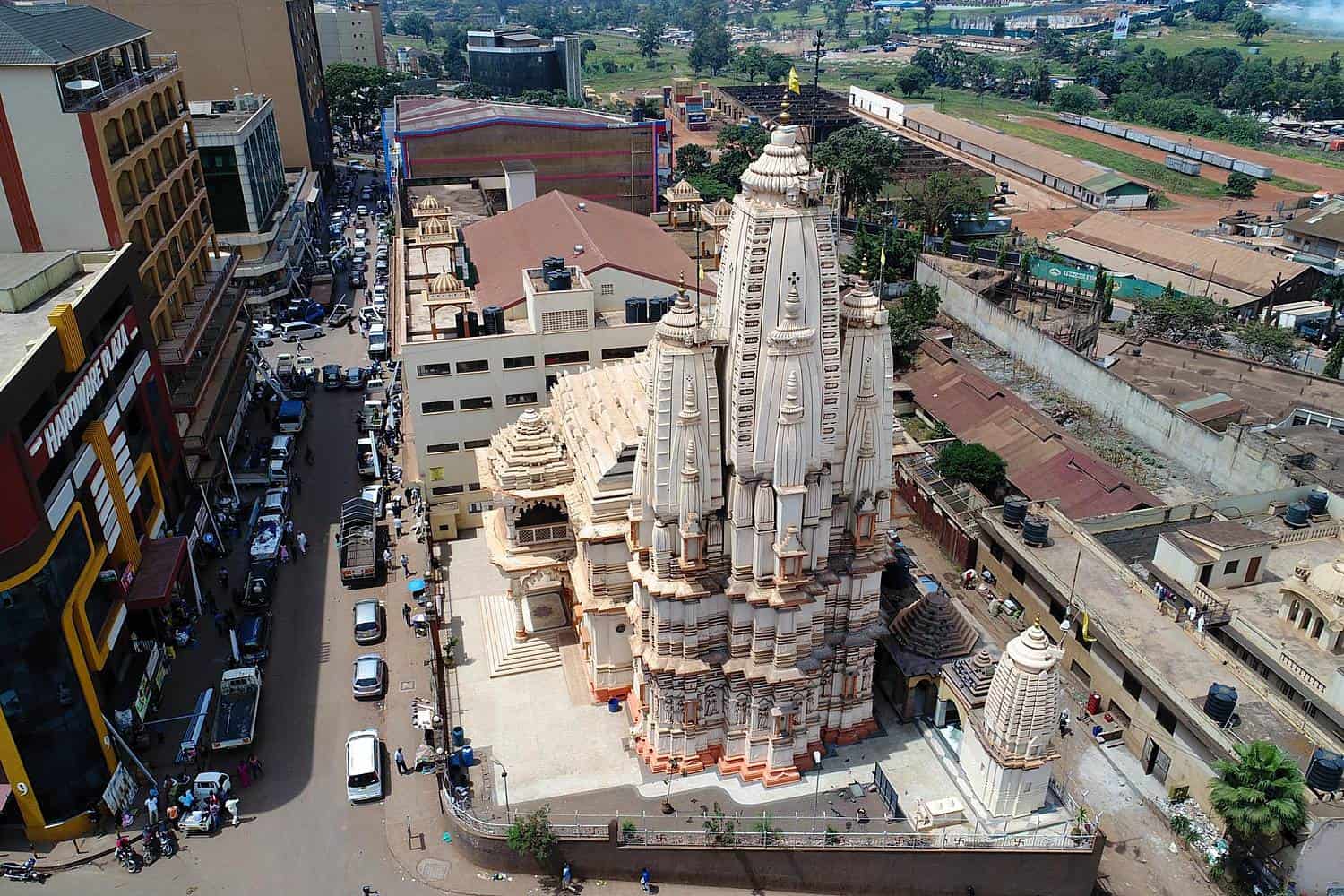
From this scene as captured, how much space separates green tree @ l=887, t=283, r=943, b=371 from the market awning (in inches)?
1875

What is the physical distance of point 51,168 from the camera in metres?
51.6

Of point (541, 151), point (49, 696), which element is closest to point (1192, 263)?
point (541, 151)

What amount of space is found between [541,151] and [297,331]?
111ft

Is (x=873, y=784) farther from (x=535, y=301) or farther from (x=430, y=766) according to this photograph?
(x=535, y=301)

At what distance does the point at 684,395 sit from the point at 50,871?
29.9 metres

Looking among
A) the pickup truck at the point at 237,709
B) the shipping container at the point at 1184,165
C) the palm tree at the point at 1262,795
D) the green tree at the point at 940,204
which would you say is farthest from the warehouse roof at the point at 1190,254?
the pickup truck at the point at 237,709

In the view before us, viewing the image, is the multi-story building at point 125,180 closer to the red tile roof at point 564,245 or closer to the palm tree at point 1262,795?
the red tile roof at point 564,245

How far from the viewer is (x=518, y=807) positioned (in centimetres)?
3888

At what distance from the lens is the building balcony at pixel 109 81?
51188 millimetres

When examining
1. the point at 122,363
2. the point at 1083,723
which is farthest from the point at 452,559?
the point at 1083,723

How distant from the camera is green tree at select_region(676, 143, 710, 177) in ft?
468

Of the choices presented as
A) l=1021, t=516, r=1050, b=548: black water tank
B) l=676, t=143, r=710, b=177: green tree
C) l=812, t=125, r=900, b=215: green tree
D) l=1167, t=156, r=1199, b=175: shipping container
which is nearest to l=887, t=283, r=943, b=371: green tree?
l=1021, t=516, r=1050, b=548: black water tank

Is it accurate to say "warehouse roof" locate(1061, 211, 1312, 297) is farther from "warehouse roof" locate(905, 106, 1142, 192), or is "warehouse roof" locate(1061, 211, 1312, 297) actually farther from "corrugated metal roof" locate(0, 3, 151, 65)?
"corrugated metal roof" locate(0, 3, 151, 65)

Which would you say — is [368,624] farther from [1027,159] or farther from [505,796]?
[1027,159]
